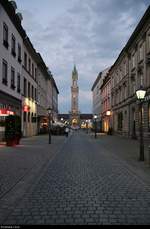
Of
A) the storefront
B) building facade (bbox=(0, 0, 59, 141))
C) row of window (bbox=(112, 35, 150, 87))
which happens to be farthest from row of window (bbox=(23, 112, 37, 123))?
row of window (bbox=(112, 35, 150, 87))

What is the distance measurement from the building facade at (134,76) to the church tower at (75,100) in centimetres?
10046

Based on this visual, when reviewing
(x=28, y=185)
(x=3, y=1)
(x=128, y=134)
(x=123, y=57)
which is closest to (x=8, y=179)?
(x=28, y=185)

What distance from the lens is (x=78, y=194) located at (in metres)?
7.10

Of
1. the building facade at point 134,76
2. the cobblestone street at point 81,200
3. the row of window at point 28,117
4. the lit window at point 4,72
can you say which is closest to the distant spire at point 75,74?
the building facade at point 134,76

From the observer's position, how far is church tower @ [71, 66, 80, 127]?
148m

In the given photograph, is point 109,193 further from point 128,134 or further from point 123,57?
point 123,57

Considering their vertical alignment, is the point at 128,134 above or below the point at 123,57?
below

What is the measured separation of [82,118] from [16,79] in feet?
430

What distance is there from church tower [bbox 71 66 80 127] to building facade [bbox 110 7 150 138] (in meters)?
100

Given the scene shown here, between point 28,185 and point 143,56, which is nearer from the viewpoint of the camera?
point 28,185

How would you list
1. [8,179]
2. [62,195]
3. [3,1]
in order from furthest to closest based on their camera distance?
[3,1]
[8,179]
[62,195]

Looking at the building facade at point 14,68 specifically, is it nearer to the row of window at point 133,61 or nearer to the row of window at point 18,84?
the row of window at point 18,84

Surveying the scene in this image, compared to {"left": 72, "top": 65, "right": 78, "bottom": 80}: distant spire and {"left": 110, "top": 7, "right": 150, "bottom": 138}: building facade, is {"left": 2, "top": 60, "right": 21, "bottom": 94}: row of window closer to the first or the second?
{"left": 110, "top": 7, "right": 150, "bottom": 138}: building facade

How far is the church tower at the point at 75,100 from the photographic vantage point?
148 m
